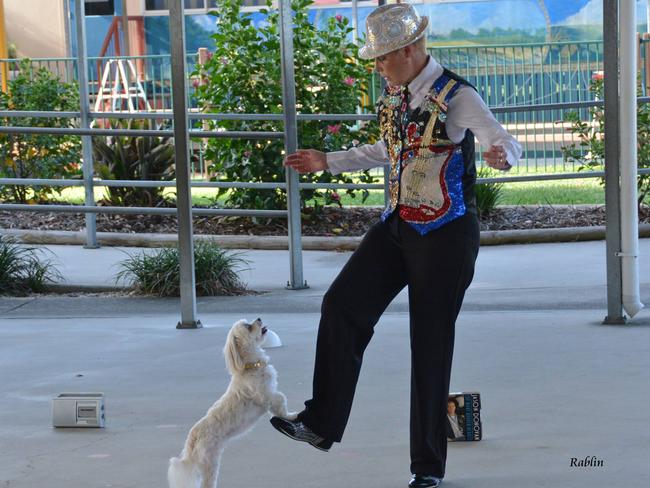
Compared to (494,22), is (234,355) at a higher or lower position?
lower

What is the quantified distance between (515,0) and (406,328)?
18.7m

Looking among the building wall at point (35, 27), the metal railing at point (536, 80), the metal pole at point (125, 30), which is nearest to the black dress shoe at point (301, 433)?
the metal railing at point (536, 80)

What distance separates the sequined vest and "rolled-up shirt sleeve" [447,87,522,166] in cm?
3

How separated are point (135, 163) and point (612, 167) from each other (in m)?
6.44

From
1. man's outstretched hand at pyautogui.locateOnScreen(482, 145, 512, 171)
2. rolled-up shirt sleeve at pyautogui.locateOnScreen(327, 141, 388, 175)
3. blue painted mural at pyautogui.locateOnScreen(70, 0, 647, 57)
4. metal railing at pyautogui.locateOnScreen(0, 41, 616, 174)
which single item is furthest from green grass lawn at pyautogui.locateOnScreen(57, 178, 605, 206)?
blue painted mural at pyautogui.locateOnScreen(70, 0, 647, 57)

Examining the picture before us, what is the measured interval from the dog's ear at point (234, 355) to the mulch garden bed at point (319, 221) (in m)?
7.01

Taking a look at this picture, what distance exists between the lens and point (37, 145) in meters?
13.0

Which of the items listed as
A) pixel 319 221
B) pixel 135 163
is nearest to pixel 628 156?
pixel 319 221

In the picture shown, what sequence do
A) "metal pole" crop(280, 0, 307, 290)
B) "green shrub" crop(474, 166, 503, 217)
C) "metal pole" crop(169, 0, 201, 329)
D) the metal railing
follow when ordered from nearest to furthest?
"metal pole" crop(169, 0, 201, 329)
"metal pole" crop(280, 0, 307, 290)
"green shrub" crop(474, 166, 503, 217)
the metal railing

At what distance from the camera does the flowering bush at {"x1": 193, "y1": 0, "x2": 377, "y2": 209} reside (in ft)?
38.7

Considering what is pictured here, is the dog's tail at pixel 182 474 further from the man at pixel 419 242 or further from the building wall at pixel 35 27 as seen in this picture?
the building wall at pixel 35 27

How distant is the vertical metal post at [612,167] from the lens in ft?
23.2

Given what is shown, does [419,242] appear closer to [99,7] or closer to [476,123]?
[476,123]

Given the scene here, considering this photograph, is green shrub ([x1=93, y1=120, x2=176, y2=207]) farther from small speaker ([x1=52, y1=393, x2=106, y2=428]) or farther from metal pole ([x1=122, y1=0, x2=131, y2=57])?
metal pole ([x1=122, y1=0, x2=131, y2=57])
